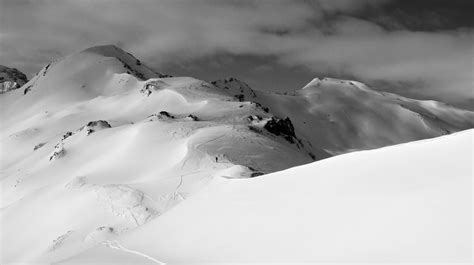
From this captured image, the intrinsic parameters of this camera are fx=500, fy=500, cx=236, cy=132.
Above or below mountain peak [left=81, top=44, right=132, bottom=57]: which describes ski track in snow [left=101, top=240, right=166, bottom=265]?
below

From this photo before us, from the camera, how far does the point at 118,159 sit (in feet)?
123

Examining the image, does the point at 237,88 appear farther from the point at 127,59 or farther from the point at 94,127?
the point at 94,127

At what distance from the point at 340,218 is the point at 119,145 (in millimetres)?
35171

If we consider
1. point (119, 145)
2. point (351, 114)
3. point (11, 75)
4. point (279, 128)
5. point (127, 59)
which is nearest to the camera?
point (119, 145)

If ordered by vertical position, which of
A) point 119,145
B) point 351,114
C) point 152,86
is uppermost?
point 351,114

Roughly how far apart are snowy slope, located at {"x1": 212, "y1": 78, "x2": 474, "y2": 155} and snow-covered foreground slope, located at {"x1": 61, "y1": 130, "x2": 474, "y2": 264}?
100m

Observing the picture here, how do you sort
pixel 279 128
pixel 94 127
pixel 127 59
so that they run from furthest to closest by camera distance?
pixel 127 59
pixel 279 128
pixel 94 127

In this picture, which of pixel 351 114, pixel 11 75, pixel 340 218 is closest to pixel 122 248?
pixel 340 218

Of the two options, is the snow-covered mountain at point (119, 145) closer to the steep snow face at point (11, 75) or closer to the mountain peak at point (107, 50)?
the mountain peak at point (107, 50)

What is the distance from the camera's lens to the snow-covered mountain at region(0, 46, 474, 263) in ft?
76.8

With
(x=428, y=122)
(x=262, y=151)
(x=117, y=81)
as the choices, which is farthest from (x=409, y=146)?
(x=428, y=122)

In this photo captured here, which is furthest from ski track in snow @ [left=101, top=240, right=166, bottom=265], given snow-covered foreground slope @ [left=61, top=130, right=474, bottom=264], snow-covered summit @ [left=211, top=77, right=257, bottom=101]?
snow-covered summit @ [left=211, top=77, right=257, bottom=101]

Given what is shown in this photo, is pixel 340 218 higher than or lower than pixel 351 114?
lower

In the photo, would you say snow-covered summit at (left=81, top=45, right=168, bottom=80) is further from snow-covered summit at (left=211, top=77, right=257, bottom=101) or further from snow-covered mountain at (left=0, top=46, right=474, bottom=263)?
snow-covered summit at (left=211, top=77, right=257, bottom=101)
